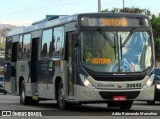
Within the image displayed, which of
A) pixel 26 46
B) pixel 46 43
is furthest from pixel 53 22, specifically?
pixel 26 46

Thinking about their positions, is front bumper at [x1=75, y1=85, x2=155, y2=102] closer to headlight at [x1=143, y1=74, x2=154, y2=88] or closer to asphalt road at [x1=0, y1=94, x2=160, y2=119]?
headlight at [x1=143, y1=74, x2=154, y2=88]

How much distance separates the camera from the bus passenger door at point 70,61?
19172 mm

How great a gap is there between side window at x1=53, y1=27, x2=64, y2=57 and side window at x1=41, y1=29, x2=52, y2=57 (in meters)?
0.59

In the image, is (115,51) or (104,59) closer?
(104,59)

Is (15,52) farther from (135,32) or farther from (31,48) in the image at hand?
(135,32)

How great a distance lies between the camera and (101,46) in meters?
18.7

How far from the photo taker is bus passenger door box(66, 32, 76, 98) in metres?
19.2

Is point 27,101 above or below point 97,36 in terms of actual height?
below

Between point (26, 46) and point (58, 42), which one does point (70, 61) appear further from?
point (26, 46)

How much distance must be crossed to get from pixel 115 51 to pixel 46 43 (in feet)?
13.8

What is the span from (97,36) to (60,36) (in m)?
2.21

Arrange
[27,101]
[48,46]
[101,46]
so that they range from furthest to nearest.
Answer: [27,101] < [48,46] < [101,46]

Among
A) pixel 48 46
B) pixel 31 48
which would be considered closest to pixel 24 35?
pixel 31 48

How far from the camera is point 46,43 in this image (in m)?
22.3
